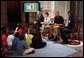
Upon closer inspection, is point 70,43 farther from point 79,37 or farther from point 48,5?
point 48,5

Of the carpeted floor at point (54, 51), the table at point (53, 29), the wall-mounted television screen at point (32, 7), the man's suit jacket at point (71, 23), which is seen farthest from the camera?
the wall-mounted television screen at point (32, 7)

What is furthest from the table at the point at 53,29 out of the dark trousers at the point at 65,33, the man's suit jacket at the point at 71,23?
the man's suit jacket at the point at 71,23

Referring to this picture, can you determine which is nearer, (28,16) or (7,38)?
(7,38)

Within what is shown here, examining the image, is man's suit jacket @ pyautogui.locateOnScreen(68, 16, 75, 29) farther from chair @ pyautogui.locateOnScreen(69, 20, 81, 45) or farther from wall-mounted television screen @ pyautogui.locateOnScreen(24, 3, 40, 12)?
wall-mounted television screen @ pyautogui.locateOnScreen(24, 3, 40, 12)

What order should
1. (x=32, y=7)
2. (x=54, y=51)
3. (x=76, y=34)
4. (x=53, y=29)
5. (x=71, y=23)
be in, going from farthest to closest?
(x=32, y=7), (x=53, y=29), (x=76, y=34), (x=71, y=23), (x=54, y=51)

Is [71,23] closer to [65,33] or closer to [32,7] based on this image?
[65,33]

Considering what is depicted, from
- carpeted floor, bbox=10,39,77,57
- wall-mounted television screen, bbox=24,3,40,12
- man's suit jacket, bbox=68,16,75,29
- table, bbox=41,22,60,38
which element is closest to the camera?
carpeted floor, bbox=10,39,77,57

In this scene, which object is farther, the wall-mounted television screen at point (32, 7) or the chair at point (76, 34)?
the wall-mounted television screen at point (32, 7)

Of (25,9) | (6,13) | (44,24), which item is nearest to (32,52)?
(44,24)

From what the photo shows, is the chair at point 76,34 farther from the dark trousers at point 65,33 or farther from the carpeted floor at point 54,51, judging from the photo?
the carpeted floor at point 54,51

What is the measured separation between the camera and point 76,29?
5.43m

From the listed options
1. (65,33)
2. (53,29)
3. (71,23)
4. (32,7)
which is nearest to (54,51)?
(65,33)

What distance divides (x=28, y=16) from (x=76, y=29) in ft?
8.68

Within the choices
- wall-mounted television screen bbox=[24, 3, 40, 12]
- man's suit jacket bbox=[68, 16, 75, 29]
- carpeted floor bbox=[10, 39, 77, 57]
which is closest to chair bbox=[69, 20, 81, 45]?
man's suit jacket bbox=[68, 16, 75, 29]
